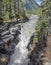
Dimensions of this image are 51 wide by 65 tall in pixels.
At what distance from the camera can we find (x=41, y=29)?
74.2 feet

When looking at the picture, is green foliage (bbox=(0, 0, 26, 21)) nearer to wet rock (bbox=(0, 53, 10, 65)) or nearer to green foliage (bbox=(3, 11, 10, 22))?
green foliage (bbox=(3, 11, 10, 22))

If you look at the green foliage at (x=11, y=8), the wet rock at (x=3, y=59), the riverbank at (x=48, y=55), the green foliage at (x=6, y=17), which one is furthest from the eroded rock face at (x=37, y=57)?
the green foliage at (x=11, y=8)

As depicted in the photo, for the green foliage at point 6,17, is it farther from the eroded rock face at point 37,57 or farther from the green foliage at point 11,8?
the eroded rock face at point 37,57

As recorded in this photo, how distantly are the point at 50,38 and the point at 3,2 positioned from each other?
125 feet

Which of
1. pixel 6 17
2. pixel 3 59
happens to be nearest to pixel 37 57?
pixel 3 59

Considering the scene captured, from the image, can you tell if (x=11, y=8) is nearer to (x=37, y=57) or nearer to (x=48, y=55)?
(x=37, y=57)

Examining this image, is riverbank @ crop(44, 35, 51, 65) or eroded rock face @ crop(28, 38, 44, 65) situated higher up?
riverbank @ crop(44, 35, 51, 65)

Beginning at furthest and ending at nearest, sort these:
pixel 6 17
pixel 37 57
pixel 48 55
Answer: pixel 6 17 < pixel 37 57 < pixel 48 55

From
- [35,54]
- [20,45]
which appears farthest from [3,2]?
[35,54]

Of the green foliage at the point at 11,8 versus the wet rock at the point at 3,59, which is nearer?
the wet rock at the point at 3,59

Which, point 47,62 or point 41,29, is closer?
→ point 47,62

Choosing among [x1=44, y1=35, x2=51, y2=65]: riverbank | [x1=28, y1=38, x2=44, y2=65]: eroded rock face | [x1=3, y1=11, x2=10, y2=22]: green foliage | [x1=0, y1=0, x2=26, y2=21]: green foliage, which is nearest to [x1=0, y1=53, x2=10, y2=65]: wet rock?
[x1=28, y1=38, x2=44, y2=65]: eroded rock face

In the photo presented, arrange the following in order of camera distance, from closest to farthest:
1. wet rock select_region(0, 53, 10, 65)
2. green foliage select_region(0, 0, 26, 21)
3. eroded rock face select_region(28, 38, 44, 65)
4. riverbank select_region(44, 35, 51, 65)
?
riverbank select_region(44, 35, 51, 65)
eroded rock face select_region(28, 38, 44, 65)
wet rock select_region(0, 53, 10, 65)
green foliage select_region(0, 0, 26, 21)

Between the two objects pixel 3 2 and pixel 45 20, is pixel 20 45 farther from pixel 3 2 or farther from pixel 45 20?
pixel 3 2
